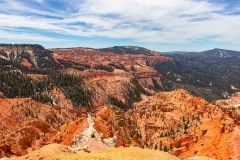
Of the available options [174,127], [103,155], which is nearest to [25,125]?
[174,127]

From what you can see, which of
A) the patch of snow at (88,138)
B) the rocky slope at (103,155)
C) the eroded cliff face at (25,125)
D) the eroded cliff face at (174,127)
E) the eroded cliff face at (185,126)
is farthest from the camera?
the eroded cliff face at (25,125)

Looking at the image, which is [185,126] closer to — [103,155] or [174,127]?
[174,127]

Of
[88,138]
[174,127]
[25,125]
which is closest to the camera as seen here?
[88,138]

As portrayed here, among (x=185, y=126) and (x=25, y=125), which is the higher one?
(x=185, y=126)

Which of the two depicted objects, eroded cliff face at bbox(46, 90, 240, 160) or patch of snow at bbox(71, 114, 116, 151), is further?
eroded cliff face at bbox(46, 90, 240, 160)

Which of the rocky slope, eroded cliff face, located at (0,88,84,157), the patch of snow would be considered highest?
the rocky slope

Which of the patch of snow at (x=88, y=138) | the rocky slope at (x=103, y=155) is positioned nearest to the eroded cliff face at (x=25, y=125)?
the patch of snow at (x=88, y=138)

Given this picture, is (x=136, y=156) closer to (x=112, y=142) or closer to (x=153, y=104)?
(x=112, y=142)

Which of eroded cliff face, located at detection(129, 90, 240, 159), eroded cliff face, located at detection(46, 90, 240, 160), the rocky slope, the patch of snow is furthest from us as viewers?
eroded cliff face, located at detection(129, 90, 240, 159)

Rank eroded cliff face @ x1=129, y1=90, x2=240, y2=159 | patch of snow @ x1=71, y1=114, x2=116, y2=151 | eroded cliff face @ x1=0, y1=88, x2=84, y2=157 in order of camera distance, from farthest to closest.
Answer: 1. eroded cliff face @ x1=0, y1=88, x2=84, y2=157
2. eroded cliff face @ x1=129, y1=90, x2=240, y2=159
3. patch of snow @ x1=71, y1=114, x2=116, y2=151

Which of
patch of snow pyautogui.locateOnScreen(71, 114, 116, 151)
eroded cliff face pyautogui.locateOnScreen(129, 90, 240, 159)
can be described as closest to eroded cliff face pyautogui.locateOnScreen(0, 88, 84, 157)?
patch of snow pyautogui.locateOnScreen(71, 114, 116, 151)

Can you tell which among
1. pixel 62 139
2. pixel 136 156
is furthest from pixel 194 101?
pixel 136 156

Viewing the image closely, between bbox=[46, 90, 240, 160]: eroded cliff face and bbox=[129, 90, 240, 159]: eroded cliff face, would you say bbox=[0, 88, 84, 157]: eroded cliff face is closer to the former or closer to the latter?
bbox=[46, 90, 240, 160]: eroded cliff face

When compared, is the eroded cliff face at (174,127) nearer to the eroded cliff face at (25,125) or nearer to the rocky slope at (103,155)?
the eroded cliff face at (25,125)
